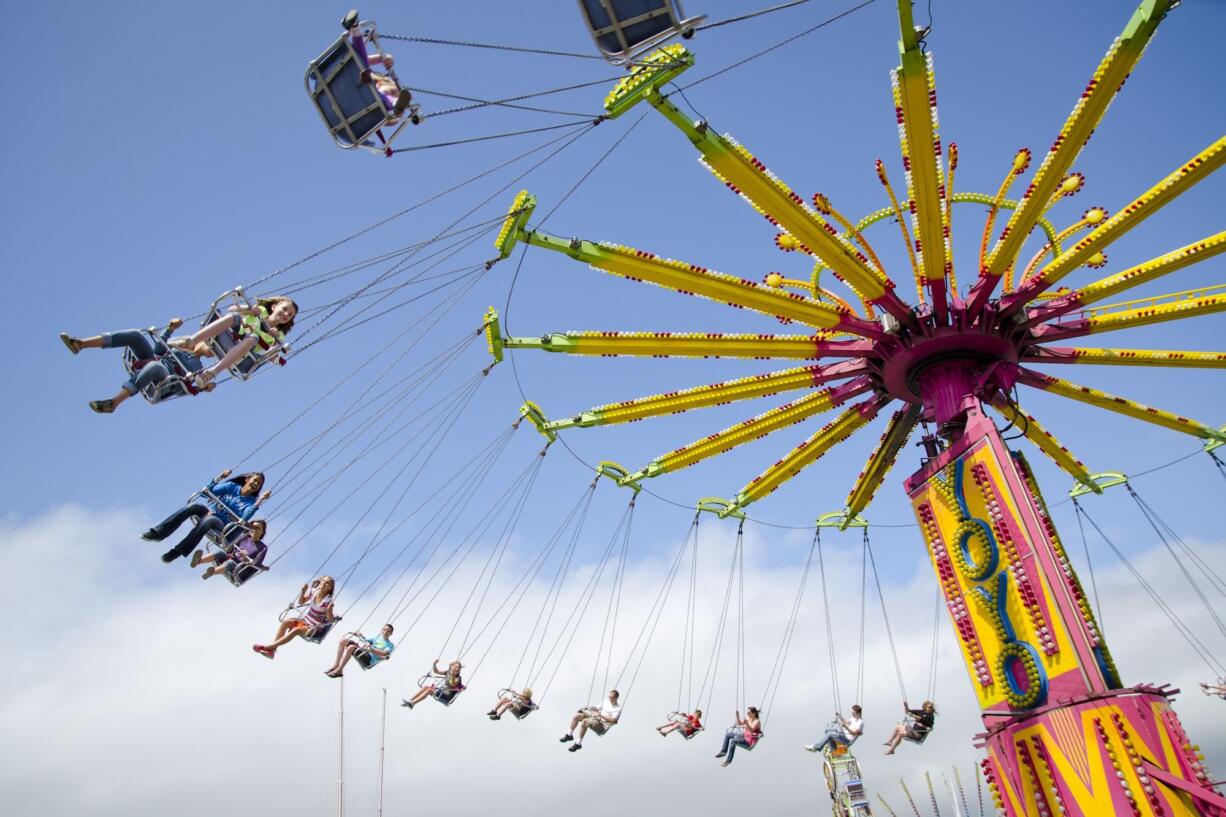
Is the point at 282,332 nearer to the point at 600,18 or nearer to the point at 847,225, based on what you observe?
the point at 600,18

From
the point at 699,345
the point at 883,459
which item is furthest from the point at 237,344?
the point at 883,459

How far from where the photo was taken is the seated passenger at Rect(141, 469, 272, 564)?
42.4ft

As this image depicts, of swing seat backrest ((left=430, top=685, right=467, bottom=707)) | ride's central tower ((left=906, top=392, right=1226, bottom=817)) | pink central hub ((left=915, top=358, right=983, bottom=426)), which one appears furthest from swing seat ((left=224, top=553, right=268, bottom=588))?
pink central hub ((left=915, top=358, right=983, bottom=426))

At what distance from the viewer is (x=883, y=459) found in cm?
1902

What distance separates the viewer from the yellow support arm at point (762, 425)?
17.0 metres

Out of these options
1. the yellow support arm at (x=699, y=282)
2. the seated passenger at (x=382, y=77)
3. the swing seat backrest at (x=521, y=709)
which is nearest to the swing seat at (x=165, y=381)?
the seated passenger at (x=382, y=77)

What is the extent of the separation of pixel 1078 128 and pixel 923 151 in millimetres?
2241

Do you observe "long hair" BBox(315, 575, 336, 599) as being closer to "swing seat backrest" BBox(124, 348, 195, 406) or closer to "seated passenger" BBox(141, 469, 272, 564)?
"seated passenger" BBox(141, 469, 272, 564)

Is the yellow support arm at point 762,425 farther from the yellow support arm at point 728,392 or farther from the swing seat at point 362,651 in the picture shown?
the swing seat at point 362,651

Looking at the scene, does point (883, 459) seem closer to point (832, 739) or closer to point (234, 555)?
point (832, 739)

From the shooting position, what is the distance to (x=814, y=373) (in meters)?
16.6

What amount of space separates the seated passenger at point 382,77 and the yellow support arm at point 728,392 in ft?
24.3

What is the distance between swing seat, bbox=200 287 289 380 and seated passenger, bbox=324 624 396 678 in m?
5.35

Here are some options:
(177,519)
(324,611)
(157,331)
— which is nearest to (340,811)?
(324,611)
